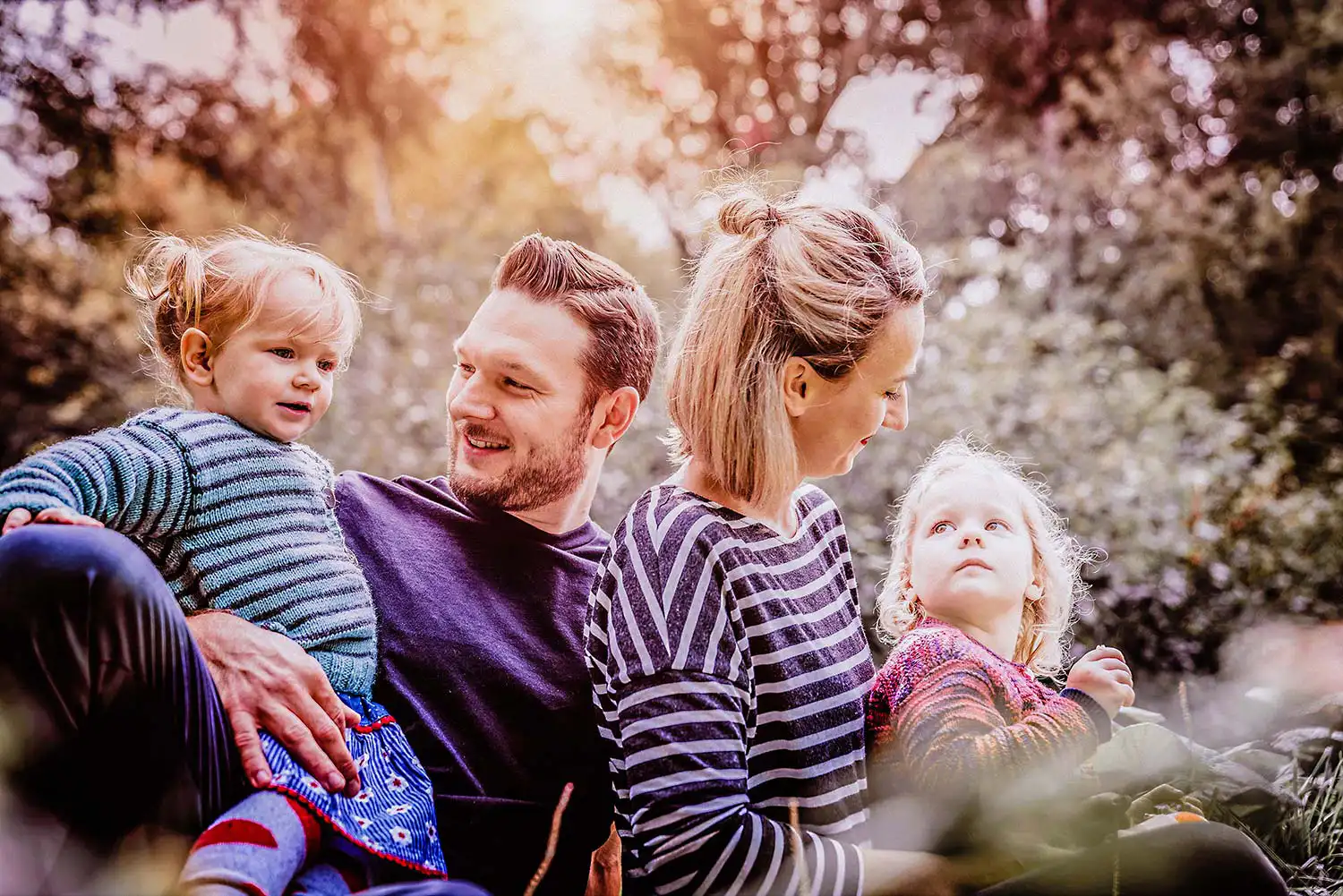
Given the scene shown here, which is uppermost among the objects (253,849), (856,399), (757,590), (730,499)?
(856,399)

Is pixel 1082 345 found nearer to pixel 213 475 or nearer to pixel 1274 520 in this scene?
pixel 1274 520

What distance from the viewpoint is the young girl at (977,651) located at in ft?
5.41

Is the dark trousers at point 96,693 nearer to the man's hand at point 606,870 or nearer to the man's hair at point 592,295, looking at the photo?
the man's hand at point 606,870

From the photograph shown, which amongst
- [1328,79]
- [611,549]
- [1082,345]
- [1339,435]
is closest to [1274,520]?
[1082,345]

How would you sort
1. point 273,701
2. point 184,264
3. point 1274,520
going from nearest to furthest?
point 273,701 → point 184,264 → point 1274,520

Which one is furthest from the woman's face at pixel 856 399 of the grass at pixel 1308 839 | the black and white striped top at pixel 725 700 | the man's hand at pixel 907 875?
the grass at pixel 1308 839

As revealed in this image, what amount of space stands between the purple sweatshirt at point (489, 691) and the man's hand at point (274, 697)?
220 millimetres

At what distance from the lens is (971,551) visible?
6.42 feet

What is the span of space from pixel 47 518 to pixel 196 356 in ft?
1.78

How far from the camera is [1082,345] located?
21.5 feet

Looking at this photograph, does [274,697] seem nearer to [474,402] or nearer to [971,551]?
[474,402]

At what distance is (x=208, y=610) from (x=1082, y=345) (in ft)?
19.1

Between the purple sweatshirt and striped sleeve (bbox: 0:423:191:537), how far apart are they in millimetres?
382

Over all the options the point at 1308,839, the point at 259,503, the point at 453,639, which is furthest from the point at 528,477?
the point at 1308,839
